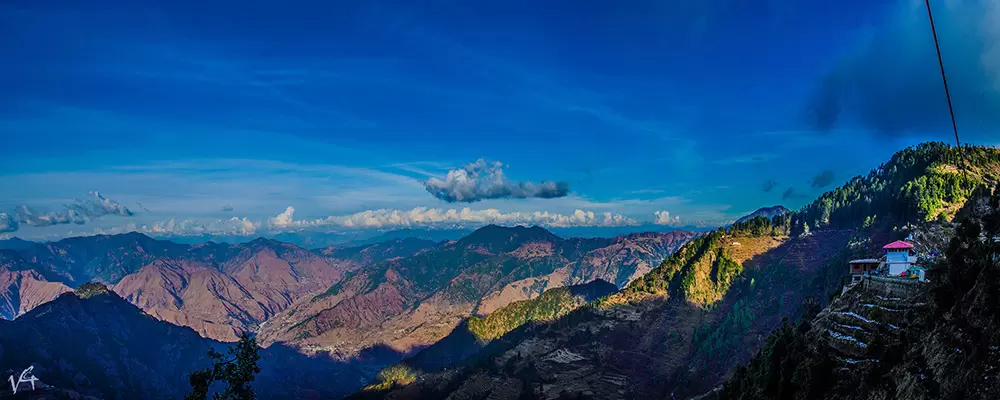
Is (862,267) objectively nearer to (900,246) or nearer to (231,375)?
(900,246)

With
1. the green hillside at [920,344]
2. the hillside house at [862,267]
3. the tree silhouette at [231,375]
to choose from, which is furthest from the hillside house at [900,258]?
the tree silhouette at [231,375]

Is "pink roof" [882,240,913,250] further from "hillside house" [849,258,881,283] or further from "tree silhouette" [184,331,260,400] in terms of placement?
"tree silhouette" [184,331,260,400]

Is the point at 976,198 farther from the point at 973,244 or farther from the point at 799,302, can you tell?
the point at 973,244

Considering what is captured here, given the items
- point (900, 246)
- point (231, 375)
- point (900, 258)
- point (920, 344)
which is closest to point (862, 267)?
point (900, 258)

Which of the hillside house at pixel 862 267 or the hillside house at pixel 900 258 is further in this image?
the hillside house at pixel 862 267

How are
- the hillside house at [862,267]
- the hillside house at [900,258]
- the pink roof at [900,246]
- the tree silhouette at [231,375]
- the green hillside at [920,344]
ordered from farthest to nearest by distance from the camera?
the hillside house at [862,267], the pink roof at [900,246], the hillside house at [900,258], the tree silhouette at [231,375], the green hillside at [920,344]

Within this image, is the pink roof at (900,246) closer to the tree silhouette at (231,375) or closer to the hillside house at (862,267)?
the hillside house at (862,267)
